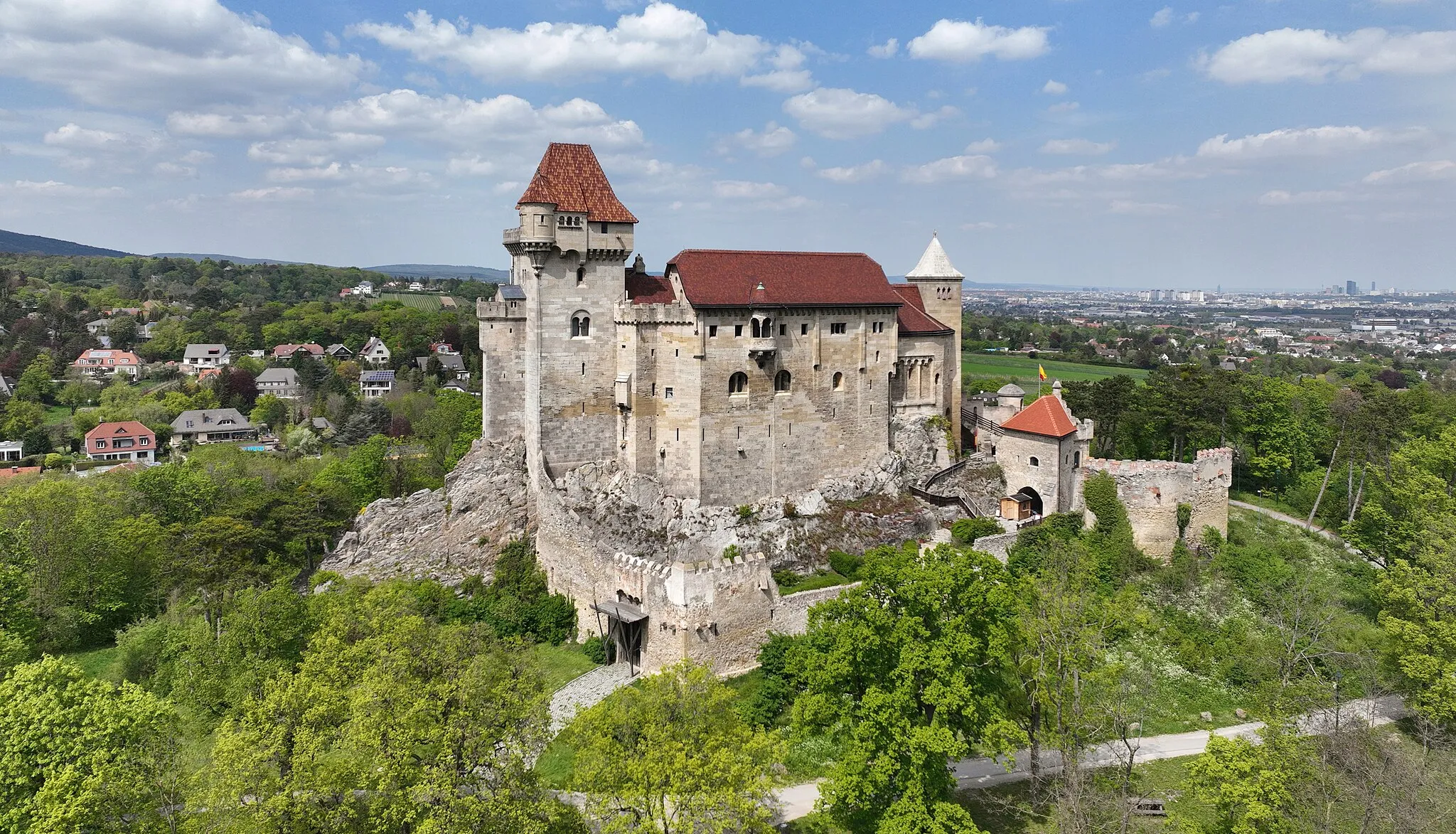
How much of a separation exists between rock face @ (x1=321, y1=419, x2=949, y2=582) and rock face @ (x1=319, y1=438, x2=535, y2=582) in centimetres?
→ 6

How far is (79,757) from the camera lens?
20.1 metres

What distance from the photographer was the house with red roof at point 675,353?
43.6 m

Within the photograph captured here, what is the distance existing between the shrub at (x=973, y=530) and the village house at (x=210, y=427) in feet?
287

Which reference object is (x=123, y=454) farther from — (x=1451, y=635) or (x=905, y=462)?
(x=1451, y=635)

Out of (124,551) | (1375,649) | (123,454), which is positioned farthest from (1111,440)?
(123,454)

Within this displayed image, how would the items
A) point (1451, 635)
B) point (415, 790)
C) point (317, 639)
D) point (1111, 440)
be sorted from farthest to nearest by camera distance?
1. point (1111, 440)
2. point (1451, 635)
3. point (317, 639)
4. point (415, 790)

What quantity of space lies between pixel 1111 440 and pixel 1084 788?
36.4m

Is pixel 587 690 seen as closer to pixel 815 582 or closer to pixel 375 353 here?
pixel 815 582

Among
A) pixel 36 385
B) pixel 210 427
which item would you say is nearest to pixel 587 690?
pixel 210 427

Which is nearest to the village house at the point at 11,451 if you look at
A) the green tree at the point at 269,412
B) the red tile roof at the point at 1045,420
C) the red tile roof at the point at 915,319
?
the green tree at the point at 269,412

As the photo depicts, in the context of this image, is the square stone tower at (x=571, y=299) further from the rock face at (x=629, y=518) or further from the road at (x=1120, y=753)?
the road at (x=1120, y=753)

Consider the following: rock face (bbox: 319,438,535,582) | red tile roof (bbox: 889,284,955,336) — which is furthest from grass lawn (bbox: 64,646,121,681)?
red tile roof (bbox: 889,284,955,336)

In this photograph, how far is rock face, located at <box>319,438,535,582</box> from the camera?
45375 millimetres

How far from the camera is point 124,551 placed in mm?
42844
